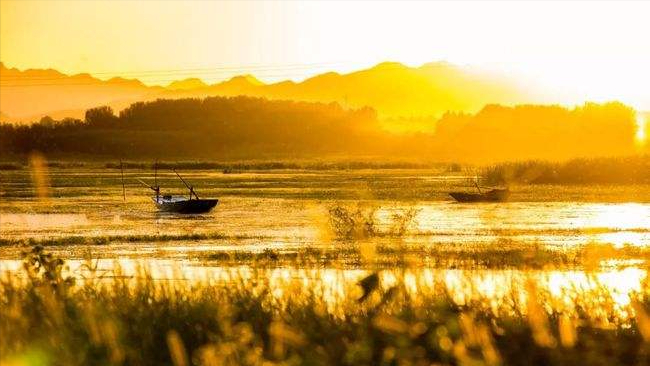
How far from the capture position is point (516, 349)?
15305 millimetres

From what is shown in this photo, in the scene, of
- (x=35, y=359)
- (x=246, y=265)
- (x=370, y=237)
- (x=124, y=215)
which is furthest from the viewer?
(x=124, y=215)

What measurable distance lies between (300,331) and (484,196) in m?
55.9

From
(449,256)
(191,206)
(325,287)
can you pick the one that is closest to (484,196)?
(191,206)

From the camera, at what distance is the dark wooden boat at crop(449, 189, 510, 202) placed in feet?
227

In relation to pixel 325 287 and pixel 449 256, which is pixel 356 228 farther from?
pixel 325 287

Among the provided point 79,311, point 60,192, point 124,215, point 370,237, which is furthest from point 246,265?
point 60,192

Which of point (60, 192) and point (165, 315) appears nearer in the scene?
point (165, 315)

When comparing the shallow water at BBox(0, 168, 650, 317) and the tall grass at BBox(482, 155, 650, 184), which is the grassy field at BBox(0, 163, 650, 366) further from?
the tall grass at BBox(482, 155, 650, 184)

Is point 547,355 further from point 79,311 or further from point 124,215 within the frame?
point 124,215

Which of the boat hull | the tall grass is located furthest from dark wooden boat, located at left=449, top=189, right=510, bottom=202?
the tall grass

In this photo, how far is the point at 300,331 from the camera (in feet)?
50.2

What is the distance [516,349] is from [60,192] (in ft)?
235

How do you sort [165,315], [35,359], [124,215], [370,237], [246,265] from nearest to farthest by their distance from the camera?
[35,359] → [165,315] → [246,265] → [370,237] → [124,215]

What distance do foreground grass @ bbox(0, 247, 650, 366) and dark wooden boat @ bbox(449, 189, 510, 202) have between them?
52654mm
